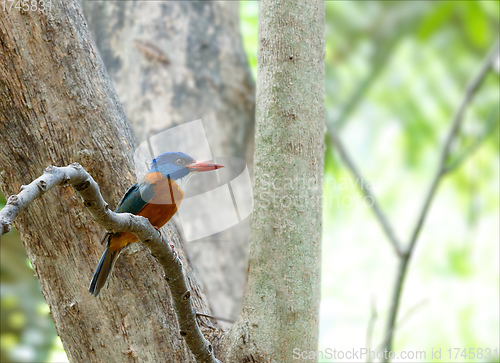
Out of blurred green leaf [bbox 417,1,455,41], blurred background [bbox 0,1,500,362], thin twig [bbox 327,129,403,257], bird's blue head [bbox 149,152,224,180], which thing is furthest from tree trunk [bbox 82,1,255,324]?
blurred green leaf [bbox 417,1,455,41]

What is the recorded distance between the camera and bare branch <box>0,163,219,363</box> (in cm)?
125

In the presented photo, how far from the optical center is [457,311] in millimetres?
5836

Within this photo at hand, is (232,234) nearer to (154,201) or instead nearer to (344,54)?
(154,201)

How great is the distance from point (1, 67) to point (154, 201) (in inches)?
30.6

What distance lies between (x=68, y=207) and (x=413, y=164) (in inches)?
210

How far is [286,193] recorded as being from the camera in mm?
2072

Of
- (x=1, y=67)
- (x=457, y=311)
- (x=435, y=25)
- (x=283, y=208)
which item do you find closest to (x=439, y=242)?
(x=457, y=311)

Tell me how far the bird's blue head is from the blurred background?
134 inches

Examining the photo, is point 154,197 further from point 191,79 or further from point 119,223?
point 191,79

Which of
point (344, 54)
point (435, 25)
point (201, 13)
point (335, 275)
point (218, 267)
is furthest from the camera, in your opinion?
point (335, 275)

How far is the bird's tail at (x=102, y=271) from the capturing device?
1.89 meters

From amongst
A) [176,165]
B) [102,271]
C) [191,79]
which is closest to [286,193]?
[176,165]

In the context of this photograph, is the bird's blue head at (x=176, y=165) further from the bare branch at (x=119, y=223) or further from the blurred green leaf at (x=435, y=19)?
the blurred green leaf at (x=435, y=19)

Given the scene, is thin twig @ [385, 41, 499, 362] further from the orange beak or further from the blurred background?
the blurred background
